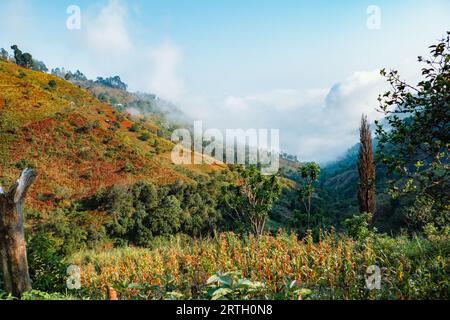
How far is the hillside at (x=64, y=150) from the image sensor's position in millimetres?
32750

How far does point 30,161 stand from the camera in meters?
34.2

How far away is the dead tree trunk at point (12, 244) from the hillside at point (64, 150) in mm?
27708

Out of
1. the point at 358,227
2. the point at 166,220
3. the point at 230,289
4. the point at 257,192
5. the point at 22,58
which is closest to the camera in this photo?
the point at 230,289

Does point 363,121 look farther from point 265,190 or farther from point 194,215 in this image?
point 194,215

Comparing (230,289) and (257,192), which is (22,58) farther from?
(230,289)

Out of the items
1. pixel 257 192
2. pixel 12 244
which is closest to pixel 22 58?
pixel 257 192

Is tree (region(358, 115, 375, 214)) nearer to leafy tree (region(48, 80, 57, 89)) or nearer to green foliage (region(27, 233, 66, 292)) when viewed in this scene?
green foliage (region(27, 233, 66, 292))

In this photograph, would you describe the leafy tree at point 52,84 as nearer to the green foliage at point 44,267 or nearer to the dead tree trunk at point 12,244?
the green foliage at point 44,267

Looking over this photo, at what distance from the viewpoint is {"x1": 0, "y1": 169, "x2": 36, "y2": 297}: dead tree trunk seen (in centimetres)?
451

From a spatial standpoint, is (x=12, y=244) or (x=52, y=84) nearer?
(x=12, y=244)

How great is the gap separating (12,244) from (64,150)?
37594 mm

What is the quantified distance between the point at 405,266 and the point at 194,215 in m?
25.8

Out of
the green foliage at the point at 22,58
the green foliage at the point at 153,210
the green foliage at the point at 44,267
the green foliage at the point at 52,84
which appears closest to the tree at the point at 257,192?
the green foliage at the point at 44,267

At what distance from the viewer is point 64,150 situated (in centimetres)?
3809
